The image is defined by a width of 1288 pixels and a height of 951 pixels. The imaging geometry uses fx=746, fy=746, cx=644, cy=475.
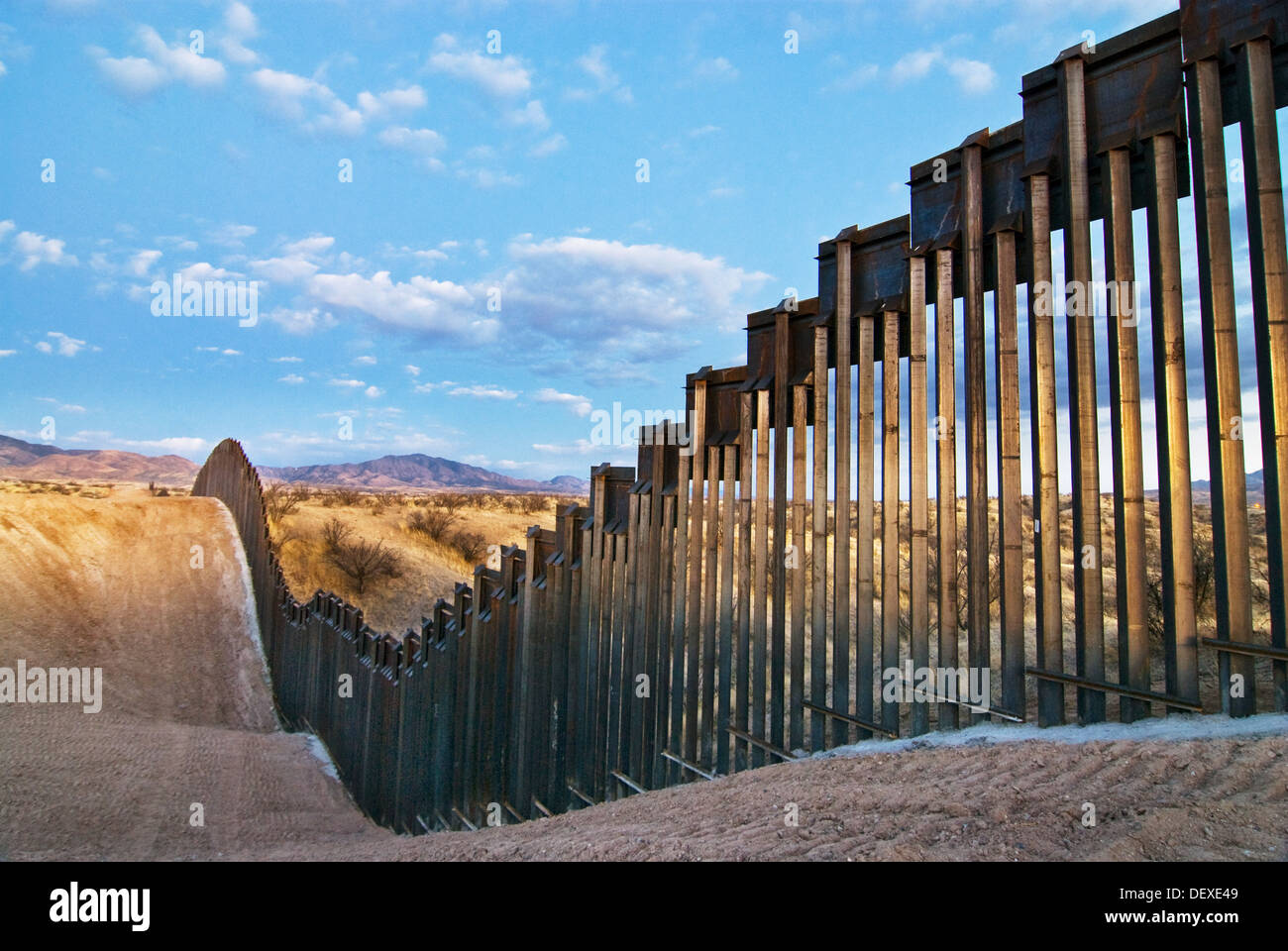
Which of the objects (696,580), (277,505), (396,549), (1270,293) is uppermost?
(1270,293)

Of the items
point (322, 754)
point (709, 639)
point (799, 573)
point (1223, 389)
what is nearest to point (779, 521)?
point (799, 573)

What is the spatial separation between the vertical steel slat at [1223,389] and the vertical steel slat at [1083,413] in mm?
452

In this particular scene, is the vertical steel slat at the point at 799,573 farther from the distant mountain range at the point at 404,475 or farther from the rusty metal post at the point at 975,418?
the distant mountain range at the point at 404,475

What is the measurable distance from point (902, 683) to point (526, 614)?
3.76 metres

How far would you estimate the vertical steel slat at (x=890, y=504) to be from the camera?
425cm

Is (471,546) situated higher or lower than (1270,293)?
lower

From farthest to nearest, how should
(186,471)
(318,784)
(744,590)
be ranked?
(186,471)
(318,784)
(744,590)

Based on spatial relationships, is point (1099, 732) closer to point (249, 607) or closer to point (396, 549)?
point (249, 607)

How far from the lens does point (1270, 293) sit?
10.3 feet

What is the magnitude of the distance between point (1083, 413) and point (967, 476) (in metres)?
0.61

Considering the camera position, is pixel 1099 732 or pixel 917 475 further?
pixel 917 475

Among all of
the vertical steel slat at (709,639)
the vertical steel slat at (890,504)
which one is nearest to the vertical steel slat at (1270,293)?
the vertical steel slat at (890,504)
